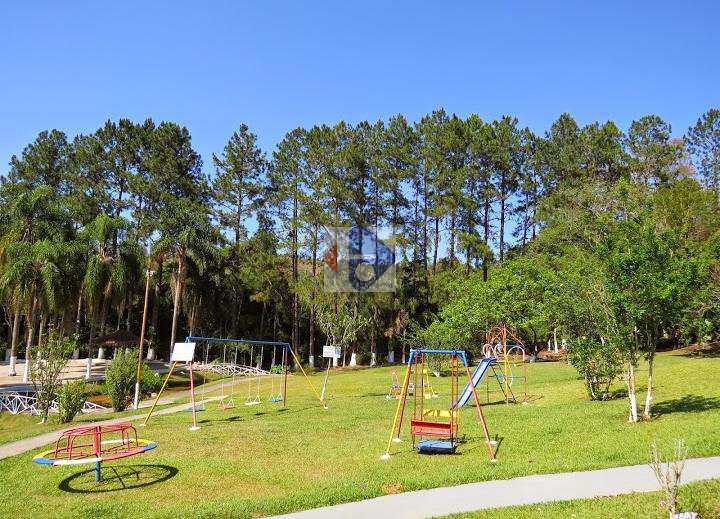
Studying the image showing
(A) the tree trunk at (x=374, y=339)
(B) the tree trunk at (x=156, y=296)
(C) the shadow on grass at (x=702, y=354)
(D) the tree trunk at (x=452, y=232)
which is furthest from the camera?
(B) the tree trunk at (x=156, y=296)

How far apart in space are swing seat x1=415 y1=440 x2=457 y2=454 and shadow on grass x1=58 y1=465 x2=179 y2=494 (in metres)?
5.04

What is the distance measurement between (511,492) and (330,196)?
3906 centimetres

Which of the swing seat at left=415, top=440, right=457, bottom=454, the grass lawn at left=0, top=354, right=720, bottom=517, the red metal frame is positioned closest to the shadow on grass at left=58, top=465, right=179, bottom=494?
the grass lawn at left=0, top=354, right=720, bottom=517

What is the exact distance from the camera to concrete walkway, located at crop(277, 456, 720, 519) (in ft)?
24.8

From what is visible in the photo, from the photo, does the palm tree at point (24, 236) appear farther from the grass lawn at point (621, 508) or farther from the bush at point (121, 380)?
the grass lawn at point (621, 508)

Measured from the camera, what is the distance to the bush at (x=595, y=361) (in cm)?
1602

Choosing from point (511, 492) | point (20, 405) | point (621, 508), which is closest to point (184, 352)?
point (511, 492)

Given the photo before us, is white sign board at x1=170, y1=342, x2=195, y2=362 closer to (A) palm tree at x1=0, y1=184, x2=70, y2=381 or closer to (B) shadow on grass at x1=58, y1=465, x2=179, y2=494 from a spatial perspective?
(B) shadow on grass at x1=58, y1=465, x2=179, y2=494

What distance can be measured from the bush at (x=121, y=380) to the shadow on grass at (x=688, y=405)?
65.3ft

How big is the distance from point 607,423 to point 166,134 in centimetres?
4598

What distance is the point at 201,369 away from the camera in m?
42.4

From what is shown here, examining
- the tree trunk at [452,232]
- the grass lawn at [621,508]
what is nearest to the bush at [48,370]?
the grass lawn at [621,508]

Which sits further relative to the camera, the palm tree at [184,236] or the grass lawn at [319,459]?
the palm tree at [184,236]

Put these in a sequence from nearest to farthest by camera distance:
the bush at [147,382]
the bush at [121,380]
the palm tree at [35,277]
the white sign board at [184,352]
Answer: the white sign board at [184,352] → the bush at [121,380] → the bush at [147,382] → the palm tree at [35,277]
